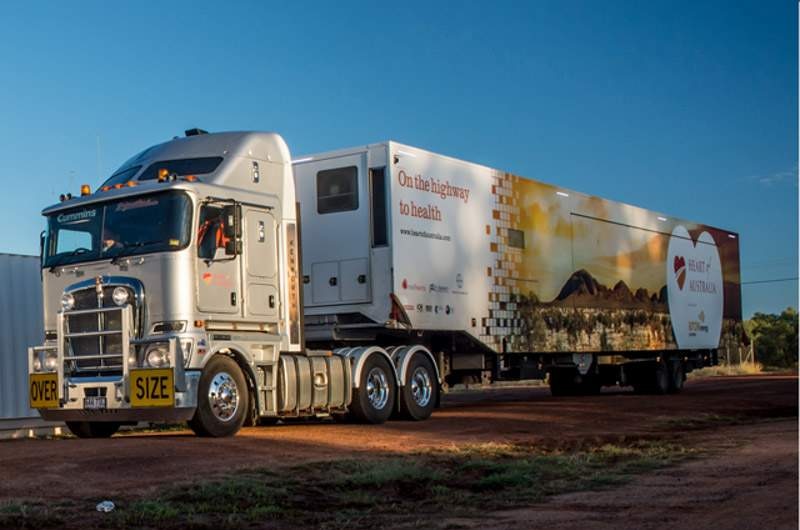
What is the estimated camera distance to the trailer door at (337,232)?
695 inches

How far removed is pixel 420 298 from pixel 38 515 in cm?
1010

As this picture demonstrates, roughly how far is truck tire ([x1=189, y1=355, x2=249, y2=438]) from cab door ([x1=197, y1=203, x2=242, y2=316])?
0.78 m

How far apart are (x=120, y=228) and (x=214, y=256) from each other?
1.35 meters

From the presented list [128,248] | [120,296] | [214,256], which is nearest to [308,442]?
[214,256]

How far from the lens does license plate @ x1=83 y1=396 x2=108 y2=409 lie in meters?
14.1

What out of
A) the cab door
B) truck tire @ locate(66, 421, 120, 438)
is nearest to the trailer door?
the cab door

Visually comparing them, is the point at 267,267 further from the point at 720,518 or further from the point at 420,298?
the point at 720,518

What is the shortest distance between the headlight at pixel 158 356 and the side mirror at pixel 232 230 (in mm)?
1589

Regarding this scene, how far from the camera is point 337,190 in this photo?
709 inches

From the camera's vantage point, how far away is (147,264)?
14.2 meters

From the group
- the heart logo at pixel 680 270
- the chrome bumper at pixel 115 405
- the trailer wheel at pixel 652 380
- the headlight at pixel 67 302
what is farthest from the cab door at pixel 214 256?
the heart logo at pixel 680 270

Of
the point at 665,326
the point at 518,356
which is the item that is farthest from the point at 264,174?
the point at 665,326

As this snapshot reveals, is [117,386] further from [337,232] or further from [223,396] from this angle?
[337,232]

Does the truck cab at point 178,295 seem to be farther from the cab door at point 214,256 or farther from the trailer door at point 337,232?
the trailer door at point 337,232
